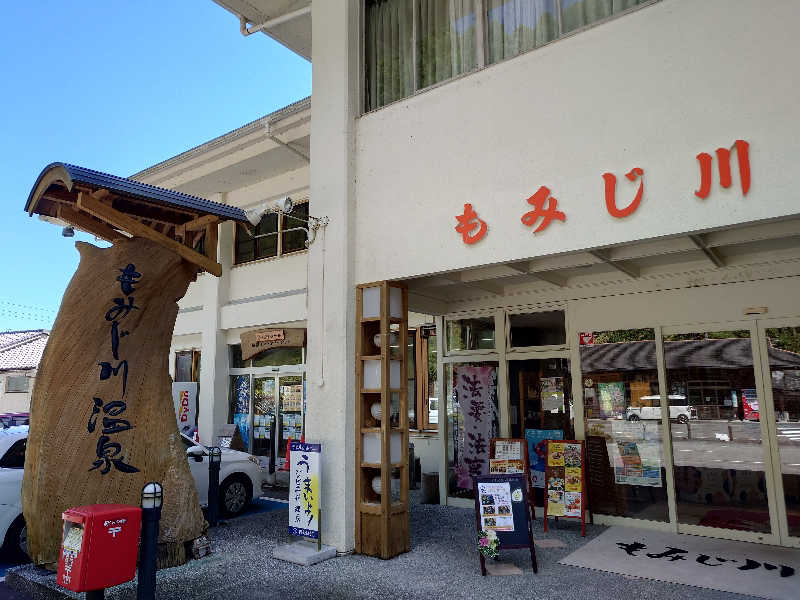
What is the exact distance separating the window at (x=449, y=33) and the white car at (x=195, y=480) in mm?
5725

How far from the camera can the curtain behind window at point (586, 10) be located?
18.1ft

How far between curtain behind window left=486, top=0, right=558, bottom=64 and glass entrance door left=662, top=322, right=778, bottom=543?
12.6ft


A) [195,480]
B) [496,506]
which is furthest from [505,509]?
[195,480]

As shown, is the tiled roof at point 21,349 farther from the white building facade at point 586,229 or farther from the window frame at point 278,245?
the white building facade at point 586,229

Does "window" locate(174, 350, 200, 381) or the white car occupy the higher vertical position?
"window" locate(174, 350, 200, 381)

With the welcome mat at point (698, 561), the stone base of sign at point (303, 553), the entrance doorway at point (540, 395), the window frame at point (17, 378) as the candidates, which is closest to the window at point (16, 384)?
the window frame at point (17, 378)

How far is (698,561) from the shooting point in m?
5.79

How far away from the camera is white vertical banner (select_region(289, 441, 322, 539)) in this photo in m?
6.45

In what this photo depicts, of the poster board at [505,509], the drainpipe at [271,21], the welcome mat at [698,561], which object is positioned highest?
the drainpipe at [271,21]

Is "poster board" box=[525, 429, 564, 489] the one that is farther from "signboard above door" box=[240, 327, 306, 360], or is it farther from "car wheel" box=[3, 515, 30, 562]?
"car wheel" box=[3, 515, 30, 562]

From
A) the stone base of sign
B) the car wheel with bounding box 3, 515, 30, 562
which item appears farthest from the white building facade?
the car wheel with bounding box 3, 515, 30, 562

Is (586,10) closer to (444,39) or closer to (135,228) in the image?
(444,39)

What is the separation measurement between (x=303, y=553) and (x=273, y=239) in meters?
7.74

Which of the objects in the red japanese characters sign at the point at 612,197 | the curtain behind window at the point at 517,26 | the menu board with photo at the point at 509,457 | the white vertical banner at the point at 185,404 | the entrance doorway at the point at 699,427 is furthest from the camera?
the white vertical banner at the point at 185,404
